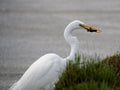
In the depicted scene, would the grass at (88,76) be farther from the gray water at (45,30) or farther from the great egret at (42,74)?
the gray water at (45,30)

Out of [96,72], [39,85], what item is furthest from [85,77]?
[39,85]

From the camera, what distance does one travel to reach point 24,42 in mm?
15852

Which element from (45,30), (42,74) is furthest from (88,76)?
(45,30)

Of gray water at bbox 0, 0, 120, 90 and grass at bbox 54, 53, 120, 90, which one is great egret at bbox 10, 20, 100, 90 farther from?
gray water at bbox 0, 0, 120, 90

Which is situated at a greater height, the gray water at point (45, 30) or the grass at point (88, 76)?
the gray water at point (45, 30)

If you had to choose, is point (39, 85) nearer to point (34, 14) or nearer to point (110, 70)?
point (110, 70)

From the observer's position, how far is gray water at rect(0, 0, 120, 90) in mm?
13891

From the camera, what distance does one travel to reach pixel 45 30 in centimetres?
1753

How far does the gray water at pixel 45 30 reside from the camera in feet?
45.6

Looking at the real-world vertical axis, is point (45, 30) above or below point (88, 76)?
above

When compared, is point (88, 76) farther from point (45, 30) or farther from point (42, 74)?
point (45, 30)

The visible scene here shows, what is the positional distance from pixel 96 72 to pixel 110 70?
0.19 m

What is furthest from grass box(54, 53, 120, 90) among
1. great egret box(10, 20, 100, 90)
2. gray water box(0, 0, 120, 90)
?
gray water box(0, 0, 120, 90)

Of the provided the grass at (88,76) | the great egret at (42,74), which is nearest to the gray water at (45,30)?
the great egret at (42,74)
